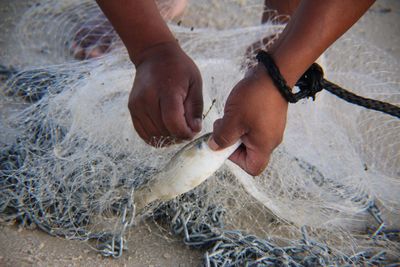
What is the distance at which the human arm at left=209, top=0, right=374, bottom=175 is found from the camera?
0.97 meters

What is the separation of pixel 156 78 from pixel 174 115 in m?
0.13

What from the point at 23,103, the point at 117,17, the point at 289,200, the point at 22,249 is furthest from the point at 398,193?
the point at 23,103

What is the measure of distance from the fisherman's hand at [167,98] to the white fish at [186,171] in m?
0.06

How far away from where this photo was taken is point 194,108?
1.14m

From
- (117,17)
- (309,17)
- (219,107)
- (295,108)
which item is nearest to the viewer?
(309,17)

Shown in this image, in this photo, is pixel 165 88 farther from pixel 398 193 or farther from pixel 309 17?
pixel 398 193

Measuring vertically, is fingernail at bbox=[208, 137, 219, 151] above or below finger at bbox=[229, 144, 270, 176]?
above

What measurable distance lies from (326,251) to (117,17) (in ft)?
2.60

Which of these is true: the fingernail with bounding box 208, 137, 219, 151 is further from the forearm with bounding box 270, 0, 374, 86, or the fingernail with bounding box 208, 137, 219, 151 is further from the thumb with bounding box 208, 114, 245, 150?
the forearm with bounding box 270, 0, 374, 86

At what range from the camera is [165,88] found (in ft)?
3.70

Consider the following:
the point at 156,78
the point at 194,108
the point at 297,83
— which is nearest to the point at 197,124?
the point at 194,108

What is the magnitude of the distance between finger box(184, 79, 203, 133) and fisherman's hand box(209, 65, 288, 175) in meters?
0.12

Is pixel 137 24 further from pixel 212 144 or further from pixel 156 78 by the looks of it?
pixel 212 144

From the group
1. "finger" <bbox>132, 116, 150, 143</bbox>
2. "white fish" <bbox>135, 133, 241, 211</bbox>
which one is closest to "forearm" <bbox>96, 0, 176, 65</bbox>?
"finger" <bbox>132, 116, 150, 143</bbox>
